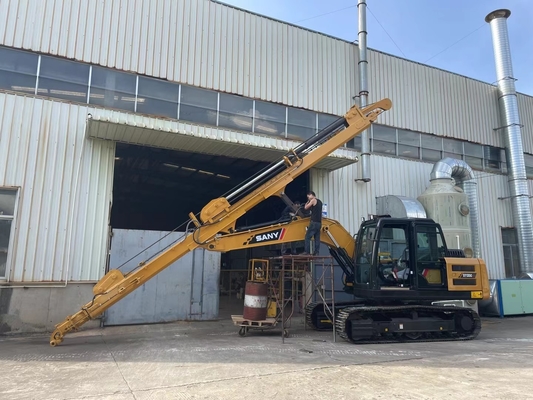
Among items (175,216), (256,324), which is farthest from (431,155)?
(175,216)

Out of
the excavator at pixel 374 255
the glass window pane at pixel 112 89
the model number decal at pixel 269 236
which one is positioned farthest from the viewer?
the glass window pane at pixel 112 89

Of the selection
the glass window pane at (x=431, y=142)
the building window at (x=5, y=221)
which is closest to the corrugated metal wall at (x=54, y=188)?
the building window at (x=5, y=221)

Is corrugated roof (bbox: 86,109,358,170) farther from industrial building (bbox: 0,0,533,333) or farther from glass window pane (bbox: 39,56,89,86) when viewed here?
Result: glass window pane (bbox: 39,56,89,86)

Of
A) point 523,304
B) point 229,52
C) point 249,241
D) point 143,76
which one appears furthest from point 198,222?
point 523,304

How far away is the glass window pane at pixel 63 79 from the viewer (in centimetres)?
995

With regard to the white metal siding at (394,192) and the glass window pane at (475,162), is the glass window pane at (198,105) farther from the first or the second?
the glass window pane at (475,162)

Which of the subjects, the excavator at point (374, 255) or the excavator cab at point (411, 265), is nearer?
the excavator at point (374, 255)

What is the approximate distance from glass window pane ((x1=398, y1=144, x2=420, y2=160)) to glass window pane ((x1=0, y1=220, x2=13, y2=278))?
1318cm

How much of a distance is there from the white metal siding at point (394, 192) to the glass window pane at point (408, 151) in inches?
12.3

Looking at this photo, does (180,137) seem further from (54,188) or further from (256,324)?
(256,324)

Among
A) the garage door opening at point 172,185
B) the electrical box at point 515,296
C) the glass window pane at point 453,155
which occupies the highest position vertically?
the glass window pane at point 453,155

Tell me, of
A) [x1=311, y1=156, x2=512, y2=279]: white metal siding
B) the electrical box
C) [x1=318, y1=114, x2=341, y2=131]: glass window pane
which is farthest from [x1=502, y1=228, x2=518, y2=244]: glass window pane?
[x1=318, y1=114, x2=341, y2=131]: glass window pane

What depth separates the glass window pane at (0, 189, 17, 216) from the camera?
916cm

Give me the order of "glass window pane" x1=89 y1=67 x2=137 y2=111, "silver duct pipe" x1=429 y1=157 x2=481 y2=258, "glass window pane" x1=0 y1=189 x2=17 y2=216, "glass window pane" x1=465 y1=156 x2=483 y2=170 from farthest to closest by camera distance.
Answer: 1. "glass window pane" x1=465 y1=156 x2=483 y2=170
2. "silver duct pipe" x1=429 y1=157 x2=481 y2=258
3. "glass window pane" x1=89 y1=67 x2=137 y2=111
4. "glass window pane" x1=0 y1=189 x2=17 y2=216
